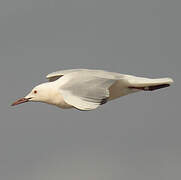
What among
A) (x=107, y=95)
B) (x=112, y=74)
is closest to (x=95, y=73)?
(x=112, y=74)

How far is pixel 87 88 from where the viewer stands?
37.0 metres

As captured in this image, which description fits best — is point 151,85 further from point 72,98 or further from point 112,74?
point 72,98

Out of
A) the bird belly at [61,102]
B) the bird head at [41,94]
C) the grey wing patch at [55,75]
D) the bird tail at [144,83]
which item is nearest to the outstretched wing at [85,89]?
the bird belly at [61,102]

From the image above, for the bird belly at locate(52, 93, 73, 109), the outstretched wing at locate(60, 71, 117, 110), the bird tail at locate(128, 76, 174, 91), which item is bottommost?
the bird belly at locate(52, 93, 73, 109)

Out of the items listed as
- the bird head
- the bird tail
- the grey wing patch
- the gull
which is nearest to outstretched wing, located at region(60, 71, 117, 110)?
the gull

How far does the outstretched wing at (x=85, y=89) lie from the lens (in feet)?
117

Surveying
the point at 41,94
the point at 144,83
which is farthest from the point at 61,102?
the point at 144,83

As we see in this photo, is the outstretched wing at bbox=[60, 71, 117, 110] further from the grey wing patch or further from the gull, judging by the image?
the grey wing patch

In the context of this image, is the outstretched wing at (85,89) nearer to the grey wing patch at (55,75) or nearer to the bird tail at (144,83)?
the bird tail at (144,83)

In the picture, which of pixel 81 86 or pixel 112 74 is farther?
pixel 112 74

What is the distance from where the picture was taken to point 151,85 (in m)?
40.1

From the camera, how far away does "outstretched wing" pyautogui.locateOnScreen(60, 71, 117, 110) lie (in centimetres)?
3572

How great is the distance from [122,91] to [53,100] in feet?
8.28

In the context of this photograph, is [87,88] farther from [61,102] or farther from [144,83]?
[144,83]
